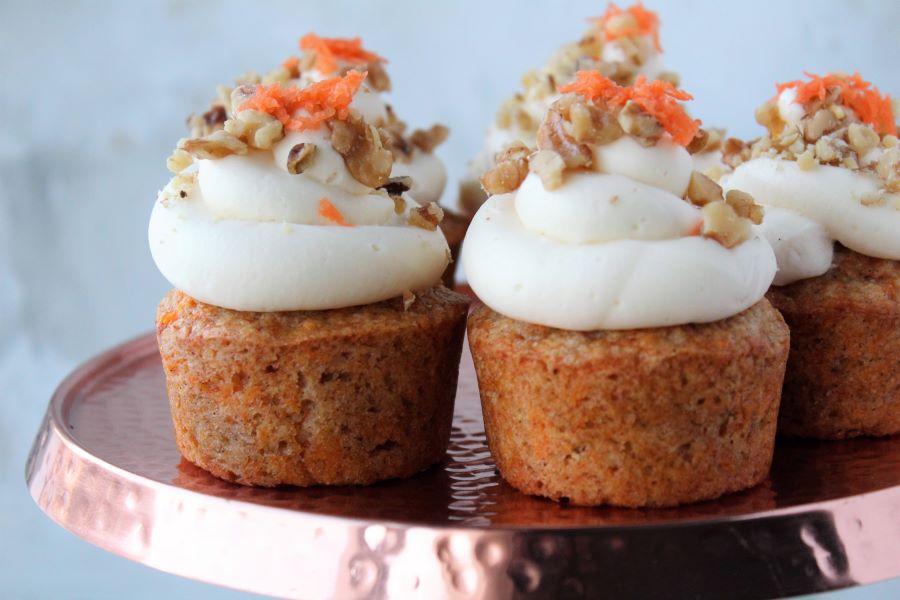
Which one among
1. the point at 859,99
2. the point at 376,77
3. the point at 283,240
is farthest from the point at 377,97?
the point at 859,99

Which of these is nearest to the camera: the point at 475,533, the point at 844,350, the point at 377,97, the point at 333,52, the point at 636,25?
the point at 475,533

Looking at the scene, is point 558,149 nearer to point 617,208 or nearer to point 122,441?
point 617,208

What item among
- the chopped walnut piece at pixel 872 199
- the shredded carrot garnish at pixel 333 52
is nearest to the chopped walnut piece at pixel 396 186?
the chopped walnut piece at pixel 872 199

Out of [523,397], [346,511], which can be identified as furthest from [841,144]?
[346,511]

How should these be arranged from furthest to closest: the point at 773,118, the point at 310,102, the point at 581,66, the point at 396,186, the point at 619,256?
the point at 581,66 < the point at 773,118 < the point at 396,186 < the point at 310,102 < the point at 619,256

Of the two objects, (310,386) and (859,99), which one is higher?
(859,99)

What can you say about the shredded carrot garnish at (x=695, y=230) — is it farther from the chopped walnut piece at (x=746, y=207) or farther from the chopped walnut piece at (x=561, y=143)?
the chopped walnut piece at (x=561, y=143)

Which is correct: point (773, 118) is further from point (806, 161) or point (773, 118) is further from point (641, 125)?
point (641, 125)
